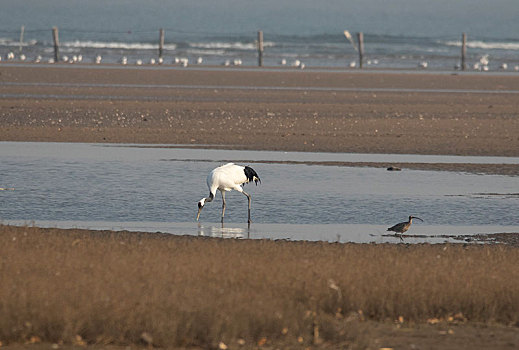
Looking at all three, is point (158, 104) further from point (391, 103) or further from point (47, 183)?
point (47, 183)

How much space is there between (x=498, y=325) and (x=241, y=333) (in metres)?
2.12

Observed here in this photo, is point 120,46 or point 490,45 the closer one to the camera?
point 120,46

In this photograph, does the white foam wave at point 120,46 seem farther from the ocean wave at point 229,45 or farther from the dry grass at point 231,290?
the dry grass at point 231,290

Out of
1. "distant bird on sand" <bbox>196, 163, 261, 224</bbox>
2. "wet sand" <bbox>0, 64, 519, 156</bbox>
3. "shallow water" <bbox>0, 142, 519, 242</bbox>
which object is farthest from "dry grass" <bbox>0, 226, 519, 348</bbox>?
"wet sand" <bbox>0, 64, 519, 156</bbox>

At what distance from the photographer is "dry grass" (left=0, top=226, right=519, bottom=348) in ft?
24.7

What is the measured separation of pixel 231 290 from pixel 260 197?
7228 millimetres

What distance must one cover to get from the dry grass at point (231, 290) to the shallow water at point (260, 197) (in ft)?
7.45

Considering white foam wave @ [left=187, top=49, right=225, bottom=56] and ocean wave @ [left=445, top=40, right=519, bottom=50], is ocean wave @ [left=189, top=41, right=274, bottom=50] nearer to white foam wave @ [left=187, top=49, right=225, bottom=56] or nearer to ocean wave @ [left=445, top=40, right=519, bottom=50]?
white foam wave @ [left=187, top=49, right=225, bottom=56]

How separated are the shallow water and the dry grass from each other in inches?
89.4

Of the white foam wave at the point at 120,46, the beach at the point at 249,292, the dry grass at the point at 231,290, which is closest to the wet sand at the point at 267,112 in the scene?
the beach at the point at 249,292

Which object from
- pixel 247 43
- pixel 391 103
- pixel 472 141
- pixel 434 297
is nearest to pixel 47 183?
pixel 434 297

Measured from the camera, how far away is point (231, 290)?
827 centimetres

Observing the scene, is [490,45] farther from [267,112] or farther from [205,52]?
[267,112]

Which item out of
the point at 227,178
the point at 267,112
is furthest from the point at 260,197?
the point at 267,112
